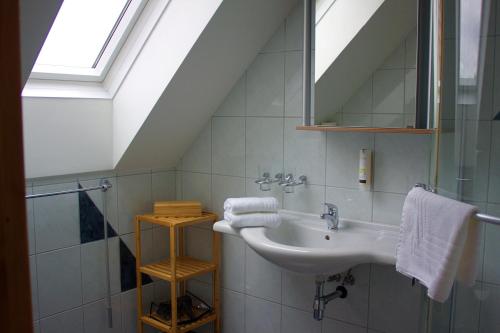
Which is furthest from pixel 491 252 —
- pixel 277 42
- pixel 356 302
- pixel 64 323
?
pixel 64 323

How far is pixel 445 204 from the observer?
1.39 meters

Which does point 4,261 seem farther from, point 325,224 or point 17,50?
point 325,224

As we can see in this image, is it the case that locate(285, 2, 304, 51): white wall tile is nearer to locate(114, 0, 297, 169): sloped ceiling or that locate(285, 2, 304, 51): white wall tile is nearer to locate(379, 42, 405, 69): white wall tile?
locate(114, 0, 297, 169): sloped ceiling

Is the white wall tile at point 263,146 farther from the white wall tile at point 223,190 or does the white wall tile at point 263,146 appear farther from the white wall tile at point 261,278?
the white wall tile at point 261,278

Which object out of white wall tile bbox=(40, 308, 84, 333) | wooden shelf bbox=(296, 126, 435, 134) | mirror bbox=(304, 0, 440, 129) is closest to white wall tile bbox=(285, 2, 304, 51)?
mirror bbox=(304, 0, 440, 129)

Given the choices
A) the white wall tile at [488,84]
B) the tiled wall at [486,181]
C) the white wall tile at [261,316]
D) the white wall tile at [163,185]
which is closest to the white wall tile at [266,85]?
the white wall tile at [163,185]

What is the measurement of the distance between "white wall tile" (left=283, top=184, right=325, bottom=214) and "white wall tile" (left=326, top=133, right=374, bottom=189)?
8 centimetres

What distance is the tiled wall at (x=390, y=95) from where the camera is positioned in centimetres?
193

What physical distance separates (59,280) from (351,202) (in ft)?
4.75

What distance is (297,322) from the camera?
249 cm

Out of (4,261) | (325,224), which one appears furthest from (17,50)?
(325,224)

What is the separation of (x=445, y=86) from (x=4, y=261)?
133cm

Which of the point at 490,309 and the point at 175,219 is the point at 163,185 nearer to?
the point at 175,219

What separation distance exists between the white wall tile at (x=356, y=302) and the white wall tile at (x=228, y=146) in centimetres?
79
